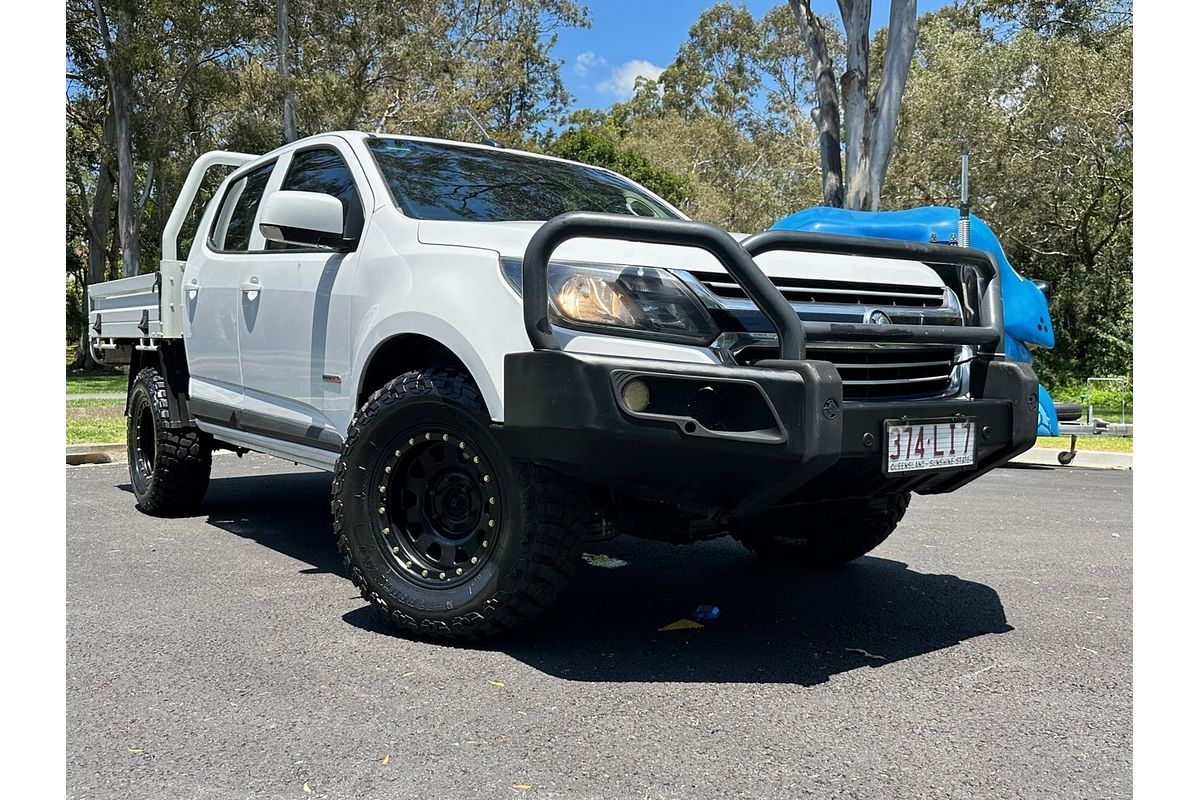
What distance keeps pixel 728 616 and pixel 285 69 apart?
2273cm

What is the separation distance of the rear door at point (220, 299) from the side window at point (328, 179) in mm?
Answer: 317

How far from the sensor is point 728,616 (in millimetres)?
4273

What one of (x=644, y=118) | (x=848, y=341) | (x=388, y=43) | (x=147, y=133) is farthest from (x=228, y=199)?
(x=644, y=118)

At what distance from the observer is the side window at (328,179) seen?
14.6 ft

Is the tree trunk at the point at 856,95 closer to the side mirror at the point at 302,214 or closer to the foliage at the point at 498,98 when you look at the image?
the foliage at the point at 498,98

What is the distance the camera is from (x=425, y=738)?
2.93 meters

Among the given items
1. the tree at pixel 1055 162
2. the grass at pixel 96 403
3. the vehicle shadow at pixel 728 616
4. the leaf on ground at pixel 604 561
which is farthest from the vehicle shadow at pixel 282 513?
the tree at pixel 1055 162

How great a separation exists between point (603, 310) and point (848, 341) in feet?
2.53

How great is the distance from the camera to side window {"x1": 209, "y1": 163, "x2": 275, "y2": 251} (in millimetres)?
5527

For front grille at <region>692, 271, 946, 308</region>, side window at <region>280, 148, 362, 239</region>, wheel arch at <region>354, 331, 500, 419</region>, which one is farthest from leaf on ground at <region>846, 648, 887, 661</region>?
side window at <region>280, 148, 362, 239</region>

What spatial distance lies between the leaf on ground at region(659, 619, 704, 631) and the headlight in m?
1.26

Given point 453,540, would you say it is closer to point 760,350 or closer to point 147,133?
point 760,350

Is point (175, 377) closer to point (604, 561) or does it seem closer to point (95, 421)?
point (604, 561)

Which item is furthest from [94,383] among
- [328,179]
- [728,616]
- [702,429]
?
[702,429]
